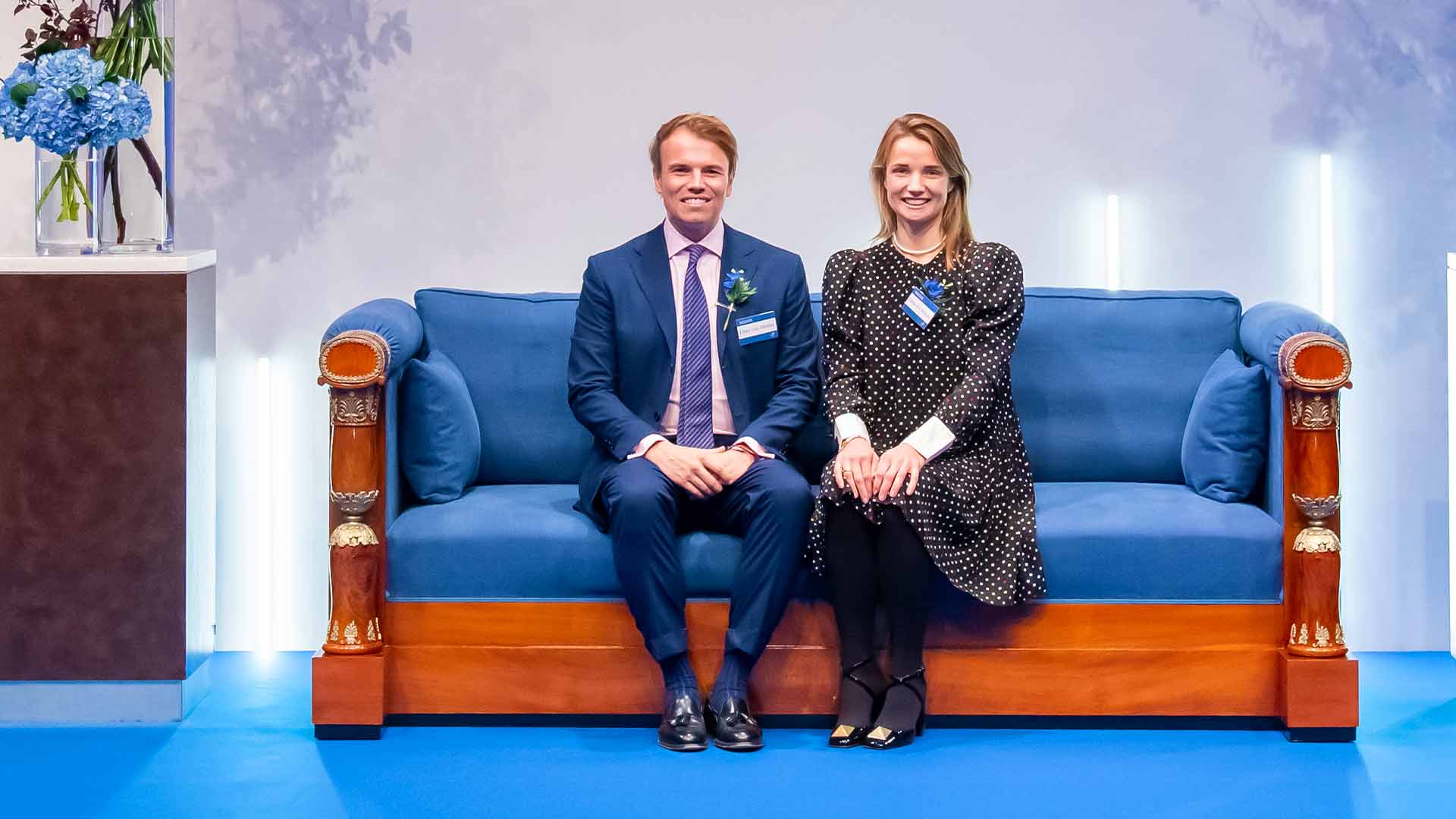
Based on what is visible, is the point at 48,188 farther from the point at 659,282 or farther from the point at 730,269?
the point at 730,269

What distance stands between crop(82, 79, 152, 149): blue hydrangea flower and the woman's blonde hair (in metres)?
1.55

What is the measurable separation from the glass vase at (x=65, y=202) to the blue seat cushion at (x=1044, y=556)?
969 mm

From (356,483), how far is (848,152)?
158 centimetres

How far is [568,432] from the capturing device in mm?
3789

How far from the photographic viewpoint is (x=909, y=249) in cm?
348

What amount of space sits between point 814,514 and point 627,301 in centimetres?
63

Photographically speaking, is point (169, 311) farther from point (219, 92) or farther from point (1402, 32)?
point (1402, 32)

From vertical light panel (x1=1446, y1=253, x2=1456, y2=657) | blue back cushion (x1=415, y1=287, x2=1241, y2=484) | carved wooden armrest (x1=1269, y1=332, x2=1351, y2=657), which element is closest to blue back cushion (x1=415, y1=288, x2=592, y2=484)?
blue back cushion (x1=415, y1=287, x2=1241, y2=484)

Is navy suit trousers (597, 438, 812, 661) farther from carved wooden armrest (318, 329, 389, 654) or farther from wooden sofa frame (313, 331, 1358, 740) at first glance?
carved wooden armrest (318, 329, 389, 654)

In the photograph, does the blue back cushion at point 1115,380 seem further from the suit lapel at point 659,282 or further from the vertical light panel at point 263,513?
the vertical light panel at point 263,513

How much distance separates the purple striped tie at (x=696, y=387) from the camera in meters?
3.47

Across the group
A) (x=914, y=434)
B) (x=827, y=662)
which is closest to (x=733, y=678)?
(x=827, y=662)

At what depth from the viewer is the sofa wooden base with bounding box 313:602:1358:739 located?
329 centimetres

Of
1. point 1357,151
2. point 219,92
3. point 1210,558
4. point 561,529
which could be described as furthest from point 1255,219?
point 219,92
